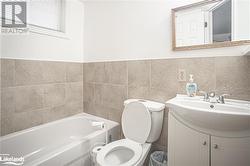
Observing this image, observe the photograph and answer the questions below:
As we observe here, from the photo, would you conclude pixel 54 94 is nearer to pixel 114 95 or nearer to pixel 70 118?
pixel 70 118

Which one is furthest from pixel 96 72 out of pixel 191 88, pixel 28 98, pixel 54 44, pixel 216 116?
pixel 216 116

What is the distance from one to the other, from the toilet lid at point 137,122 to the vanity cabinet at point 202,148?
306 mm

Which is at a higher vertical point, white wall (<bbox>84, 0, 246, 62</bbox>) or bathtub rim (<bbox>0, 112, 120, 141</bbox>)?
white wall (<bbox>84, 0, 246, 62</bbox>)

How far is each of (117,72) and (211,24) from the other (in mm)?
1126

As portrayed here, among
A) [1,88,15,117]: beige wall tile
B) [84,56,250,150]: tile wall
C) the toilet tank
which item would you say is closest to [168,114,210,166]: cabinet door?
the toilet tank

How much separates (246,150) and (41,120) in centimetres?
202

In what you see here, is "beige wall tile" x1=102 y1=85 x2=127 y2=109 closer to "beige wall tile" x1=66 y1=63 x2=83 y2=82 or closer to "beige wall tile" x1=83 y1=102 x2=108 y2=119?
"beige wall tile" x1=83 y1=102 x2=108 y2=119

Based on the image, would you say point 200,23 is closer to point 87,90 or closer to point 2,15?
point 87,90

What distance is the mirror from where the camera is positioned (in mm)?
1215

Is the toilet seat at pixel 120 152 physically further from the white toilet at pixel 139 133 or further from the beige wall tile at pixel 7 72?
the beige wall tile at pixel 7 72

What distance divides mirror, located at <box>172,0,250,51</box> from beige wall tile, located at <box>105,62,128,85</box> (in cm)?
67

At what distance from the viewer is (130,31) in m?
1.82

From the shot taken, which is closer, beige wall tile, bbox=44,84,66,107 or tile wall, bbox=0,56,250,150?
tile wall, bbox=0,56,250,150

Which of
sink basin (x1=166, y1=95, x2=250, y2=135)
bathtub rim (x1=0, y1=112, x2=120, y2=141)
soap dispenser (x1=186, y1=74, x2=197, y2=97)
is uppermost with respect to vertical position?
soap dispenser (x1=186, y1=74, x2=197, y2=97)
